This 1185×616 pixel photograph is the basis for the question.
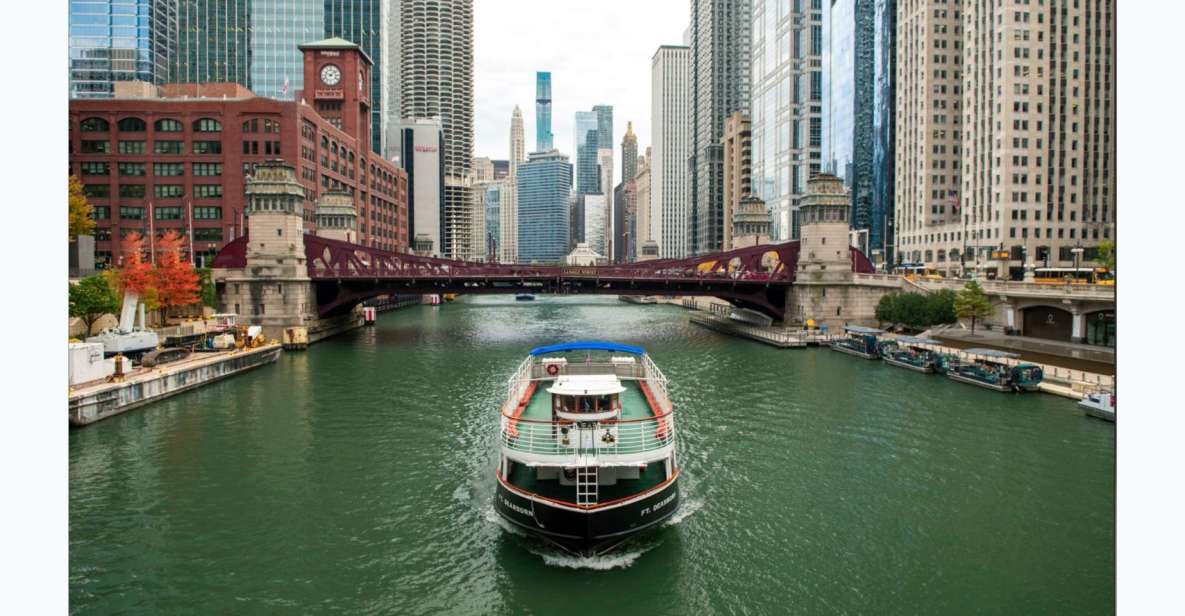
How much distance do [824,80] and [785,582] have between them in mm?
194307

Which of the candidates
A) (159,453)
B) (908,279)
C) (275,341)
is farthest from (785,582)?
(908,279)

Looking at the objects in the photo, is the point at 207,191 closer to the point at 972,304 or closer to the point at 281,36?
the point at 972,304

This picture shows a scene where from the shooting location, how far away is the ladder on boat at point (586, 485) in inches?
989

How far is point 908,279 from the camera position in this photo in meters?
91.1

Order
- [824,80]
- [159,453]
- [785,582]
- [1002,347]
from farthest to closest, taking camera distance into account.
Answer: [824,80] → [1002,347] → [159,453] → [785,582]

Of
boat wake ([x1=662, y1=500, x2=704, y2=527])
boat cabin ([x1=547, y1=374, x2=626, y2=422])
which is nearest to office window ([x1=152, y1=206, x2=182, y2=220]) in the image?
boat cabin ([x1=547, y1=374, x2=626, y2=422])

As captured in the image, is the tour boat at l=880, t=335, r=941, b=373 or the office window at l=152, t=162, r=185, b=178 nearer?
the tour boat at l=880, t=335, r=941, b=373

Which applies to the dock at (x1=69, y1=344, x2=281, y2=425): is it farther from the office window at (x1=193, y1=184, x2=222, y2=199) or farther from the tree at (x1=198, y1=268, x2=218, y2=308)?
the office window at (x1=193, y1=184, x2=222, y2=199)

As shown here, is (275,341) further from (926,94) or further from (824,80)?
(824,80)

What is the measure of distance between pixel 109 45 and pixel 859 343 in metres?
141

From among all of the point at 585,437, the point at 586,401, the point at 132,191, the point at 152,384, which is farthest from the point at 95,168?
the point at 585,437

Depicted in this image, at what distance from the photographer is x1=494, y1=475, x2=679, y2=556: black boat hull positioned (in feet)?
81.5

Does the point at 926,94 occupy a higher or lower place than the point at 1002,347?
higher

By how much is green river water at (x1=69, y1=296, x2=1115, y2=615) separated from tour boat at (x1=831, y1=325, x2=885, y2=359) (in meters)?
18.3
